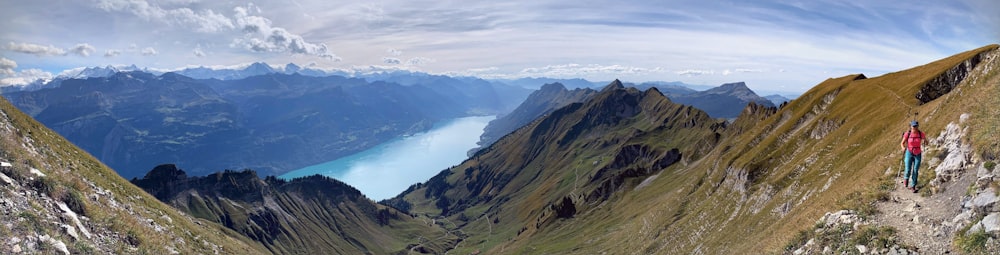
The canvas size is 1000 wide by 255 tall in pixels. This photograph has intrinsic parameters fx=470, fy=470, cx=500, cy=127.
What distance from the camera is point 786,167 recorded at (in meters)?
75.5

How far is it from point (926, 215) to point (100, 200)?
182ft

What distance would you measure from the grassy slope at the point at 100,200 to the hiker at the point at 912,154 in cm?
4602

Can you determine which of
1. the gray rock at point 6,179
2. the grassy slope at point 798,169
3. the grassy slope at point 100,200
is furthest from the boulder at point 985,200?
the gray rock at point 6,179

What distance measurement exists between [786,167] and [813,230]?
53.7 m

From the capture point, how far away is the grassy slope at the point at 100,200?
32.1m

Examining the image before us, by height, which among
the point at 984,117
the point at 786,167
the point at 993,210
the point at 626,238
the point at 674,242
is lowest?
the point at 626,238

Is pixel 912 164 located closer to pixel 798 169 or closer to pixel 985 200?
pixel 985 200

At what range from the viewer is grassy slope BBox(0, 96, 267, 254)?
1265 inches

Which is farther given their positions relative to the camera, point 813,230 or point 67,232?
point 813,230

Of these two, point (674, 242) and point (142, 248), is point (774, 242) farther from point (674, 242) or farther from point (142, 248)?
point (674, 242)

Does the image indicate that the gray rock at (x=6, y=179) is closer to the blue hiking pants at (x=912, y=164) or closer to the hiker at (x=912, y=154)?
the hiker at (x=912, y=154)

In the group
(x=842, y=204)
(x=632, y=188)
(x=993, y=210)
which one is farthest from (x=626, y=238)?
(x=993, y=210)

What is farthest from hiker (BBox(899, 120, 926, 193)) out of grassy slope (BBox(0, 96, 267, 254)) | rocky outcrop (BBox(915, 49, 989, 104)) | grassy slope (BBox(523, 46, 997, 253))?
rocky outcrop (BBox(915, 49, 989, 104))

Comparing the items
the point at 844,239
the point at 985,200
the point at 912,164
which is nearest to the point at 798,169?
the point at 912,164
